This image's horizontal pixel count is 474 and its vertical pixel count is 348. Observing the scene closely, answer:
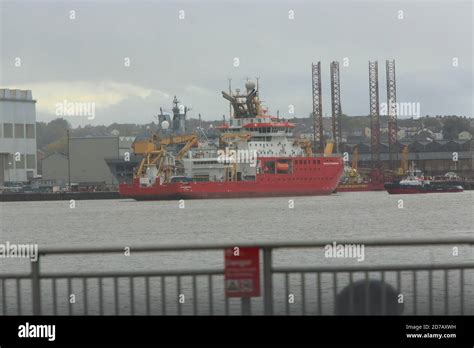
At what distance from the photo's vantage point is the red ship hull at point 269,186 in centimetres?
8425

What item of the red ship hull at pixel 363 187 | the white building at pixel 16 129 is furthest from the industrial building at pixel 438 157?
the white building at pixel 16 129

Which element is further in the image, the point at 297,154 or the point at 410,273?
the point at 297,154

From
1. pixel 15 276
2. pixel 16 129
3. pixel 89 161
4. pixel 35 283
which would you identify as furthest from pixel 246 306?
pixel 89 161

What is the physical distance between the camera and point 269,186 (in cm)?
8494

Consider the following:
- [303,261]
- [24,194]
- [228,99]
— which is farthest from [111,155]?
[303,261]

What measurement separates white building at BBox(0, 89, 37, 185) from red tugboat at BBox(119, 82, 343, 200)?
13685mm

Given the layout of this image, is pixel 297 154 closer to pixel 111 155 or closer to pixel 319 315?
pixel 111 155

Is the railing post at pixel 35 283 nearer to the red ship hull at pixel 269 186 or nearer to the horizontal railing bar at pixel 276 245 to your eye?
the horizontal railing bar at pixel 276 245

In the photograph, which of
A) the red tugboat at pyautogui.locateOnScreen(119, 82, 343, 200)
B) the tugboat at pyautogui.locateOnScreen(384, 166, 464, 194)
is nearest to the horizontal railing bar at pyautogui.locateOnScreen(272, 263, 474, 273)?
the red tugboat at pyautogui.locateOnScreen(119, 82, 343, 200)

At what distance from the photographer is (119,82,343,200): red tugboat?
84.3m
